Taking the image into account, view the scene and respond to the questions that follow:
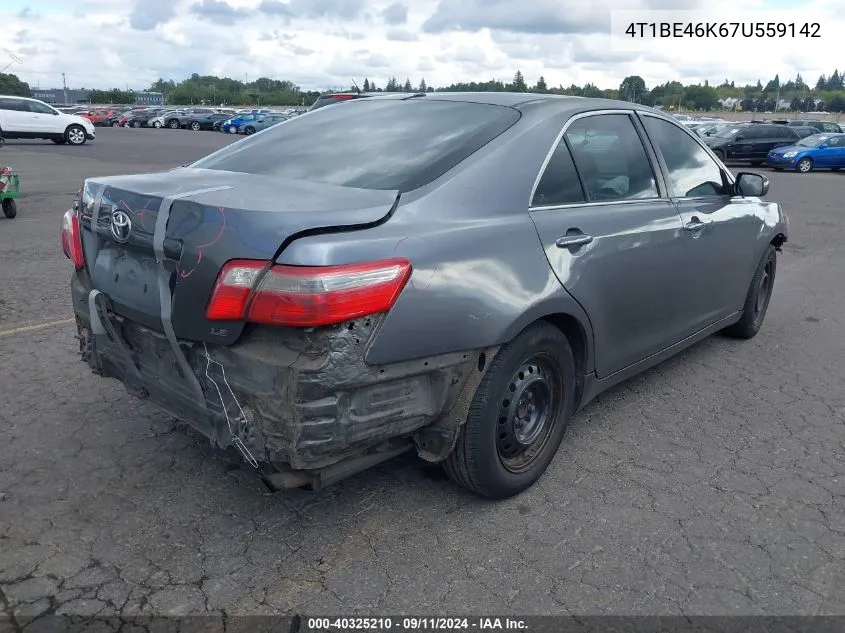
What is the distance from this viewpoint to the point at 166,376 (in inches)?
112

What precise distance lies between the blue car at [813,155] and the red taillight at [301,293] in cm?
2551

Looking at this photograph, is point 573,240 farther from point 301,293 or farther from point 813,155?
point 813,155

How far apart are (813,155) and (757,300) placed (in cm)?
2197

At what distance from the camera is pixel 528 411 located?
3299 mm

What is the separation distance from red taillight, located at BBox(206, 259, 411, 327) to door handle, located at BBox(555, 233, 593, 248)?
99cm

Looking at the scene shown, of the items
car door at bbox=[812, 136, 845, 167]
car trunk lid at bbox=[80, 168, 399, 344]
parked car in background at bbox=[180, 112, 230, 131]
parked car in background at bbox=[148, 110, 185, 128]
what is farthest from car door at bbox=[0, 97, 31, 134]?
car trunk lid at bbox=[80, 168, 399, 344]

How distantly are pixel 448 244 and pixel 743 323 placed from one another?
3.64m

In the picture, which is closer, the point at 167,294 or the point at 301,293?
the point at 301,293

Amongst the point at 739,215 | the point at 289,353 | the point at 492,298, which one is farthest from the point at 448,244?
the point at 739,215

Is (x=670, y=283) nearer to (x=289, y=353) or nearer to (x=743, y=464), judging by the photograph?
(x=743, y=464)

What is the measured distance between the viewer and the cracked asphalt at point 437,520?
260 cm

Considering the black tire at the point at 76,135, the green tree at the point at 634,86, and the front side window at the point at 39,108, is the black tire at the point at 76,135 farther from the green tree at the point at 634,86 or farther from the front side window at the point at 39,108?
the green tree at the point at 634,86

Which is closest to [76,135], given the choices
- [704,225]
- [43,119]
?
[43,119]

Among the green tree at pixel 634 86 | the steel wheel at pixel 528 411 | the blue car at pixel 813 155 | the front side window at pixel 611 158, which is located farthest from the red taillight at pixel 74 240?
the blue car at pixel 813 155
